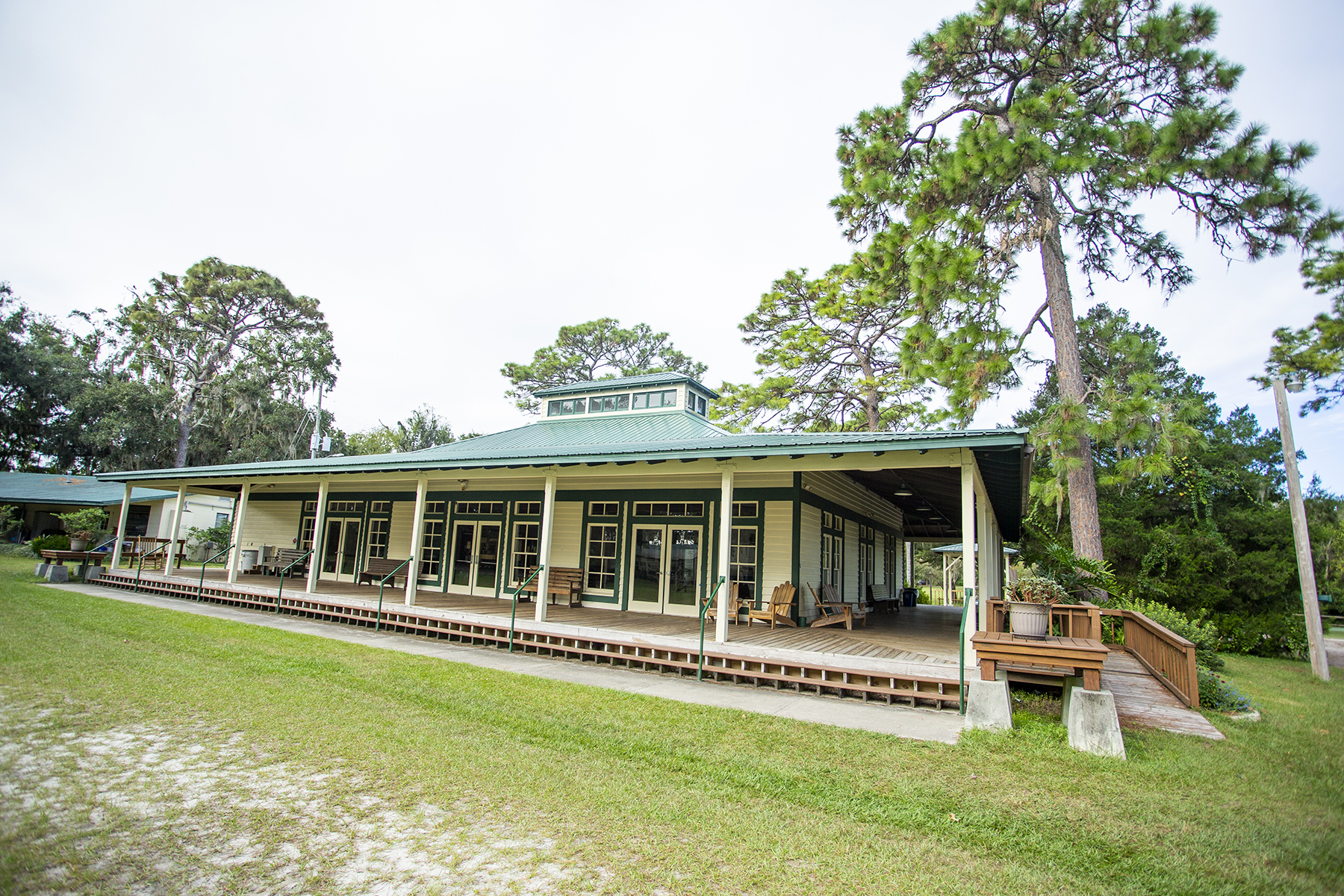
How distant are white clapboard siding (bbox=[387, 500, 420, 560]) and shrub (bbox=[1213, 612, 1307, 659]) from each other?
18.7 m

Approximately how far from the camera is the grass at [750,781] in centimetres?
278

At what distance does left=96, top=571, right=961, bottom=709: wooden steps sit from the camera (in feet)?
22.0

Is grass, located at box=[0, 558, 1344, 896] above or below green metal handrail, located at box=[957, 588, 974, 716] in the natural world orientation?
below

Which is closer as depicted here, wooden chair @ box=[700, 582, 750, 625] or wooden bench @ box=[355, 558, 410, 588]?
wooden chair @ box=[700, 582, 750, 625]

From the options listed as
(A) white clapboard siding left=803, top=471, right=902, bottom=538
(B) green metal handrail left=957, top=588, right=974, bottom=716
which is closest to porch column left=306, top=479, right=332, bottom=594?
(A) white clapboard siding left=803, top=471, right=902, bottom=538

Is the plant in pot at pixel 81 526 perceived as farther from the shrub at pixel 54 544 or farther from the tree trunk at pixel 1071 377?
the tree trunk at pixel 1071 377

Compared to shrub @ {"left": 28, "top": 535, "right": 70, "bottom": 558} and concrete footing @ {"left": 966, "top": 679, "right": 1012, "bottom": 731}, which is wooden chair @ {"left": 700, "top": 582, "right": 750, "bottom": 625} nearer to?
concrete footing @ {"left": 966, "top": 679, "right": 1012, "bottom": 731}

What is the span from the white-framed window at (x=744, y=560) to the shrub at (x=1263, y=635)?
1131 centimetres

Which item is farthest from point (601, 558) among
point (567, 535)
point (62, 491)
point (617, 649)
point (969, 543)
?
point (62, 491)

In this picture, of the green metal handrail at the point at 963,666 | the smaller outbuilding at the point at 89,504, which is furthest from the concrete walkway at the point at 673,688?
the smaller outbuilding at the point at 89,504

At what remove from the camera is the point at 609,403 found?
1617 centimetres

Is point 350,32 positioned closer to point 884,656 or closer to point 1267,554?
point 884,656

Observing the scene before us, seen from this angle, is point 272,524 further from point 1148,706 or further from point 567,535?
point 1148,706

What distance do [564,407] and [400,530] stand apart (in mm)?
5087
